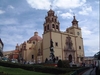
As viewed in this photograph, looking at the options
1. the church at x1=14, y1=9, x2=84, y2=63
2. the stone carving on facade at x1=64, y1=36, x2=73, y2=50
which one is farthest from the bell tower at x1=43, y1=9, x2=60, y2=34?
the stone carving on facade at x1=64, y1=36, x2=73, y2=50

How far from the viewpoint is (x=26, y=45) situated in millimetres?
53156

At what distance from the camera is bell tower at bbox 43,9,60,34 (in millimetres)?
45350

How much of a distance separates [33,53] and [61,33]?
13486 mm

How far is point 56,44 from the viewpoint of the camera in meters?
43.1

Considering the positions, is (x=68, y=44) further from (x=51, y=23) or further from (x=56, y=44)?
(x=51, y=23)

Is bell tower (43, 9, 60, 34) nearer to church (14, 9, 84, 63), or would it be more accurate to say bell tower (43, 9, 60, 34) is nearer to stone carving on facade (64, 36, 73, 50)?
church (14, 9, 84, 63)

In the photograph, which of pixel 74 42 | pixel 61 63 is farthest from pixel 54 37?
pixel 61 63

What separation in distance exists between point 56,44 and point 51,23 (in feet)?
22.4

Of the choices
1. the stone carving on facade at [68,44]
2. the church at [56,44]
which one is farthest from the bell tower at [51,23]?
the stone carving on facade at [68,44]

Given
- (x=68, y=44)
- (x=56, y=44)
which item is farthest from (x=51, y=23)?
(x=68, y=44)

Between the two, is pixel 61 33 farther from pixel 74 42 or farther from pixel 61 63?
pixel 61 63

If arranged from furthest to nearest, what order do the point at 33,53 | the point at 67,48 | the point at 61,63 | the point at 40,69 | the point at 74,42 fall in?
1. the point at 33,53
2. the point at 74,42
3. the point at 67,48
4. the point at 61,63
5. the point at 40,69

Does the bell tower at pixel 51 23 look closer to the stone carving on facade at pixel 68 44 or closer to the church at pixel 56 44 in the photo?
the church at pixel 56 44

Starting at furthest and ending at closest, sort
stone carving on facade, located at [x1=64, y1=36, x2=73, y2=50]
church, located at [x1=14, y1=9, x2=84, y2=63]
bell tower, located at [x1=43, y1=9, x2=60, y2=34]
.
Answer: stone carving on facade, located at [x1=64, y1=36, x2=73, y2=50] < bell tower, located at [x1=43, y1=9, x2=60, y2=34] < church, located at [x1=14, y1=9, x2=84, y2=63]
